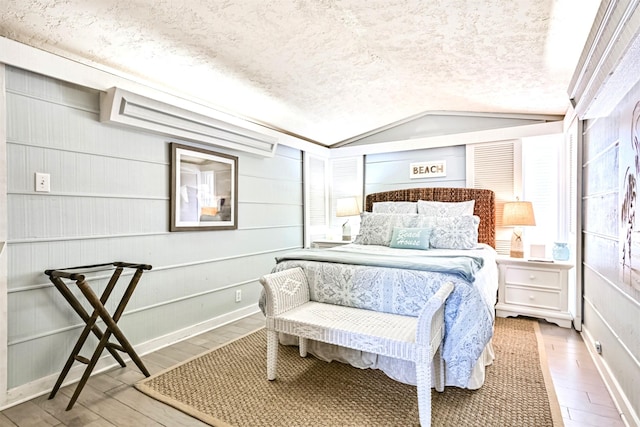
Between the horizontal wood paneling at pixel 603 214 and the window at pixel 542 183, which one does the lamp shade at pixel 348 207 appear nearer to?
the window at pixel 542 183

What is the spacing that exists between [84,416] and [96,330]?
0.50 metres

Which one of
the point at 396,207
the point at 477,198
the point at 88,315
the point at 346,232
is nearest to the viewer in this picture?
the point at 88,315

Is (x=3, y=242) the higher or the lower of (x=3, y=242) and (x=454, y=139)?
the lower

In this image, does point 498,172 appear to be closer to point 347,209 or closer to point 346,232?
point 347,209

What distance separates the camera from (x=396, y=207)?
3.86m

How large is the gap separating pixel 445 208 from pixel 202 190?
8.20 ft

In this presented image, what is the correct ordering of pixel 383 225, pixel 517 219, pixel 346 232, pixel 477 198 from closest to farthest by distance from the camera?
pixel 517 219 < pixel 383 225 < pixel 477 198 < pixel 346 232

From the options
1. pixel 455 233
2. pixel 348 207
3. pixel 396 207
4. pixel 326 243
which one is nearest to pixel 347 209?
pixel 348 207

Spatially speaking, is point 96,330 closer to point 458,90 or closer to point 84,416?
point 84,416

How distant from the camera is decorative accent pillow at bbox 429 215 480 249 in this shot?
3146 mm

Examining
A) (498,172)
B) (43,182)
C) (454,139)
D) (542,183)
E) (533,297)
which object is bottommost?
(533,297)

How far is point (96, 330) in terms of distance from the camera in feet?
6.88

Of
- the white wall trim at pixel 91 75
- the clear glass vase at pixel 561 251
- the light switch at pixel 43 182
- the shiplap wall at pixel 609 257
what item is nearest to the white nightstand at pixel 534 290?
the clear glass vase at pixel 561 251

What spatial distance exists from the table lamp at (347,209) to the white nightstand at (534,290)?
1747 millimetres
